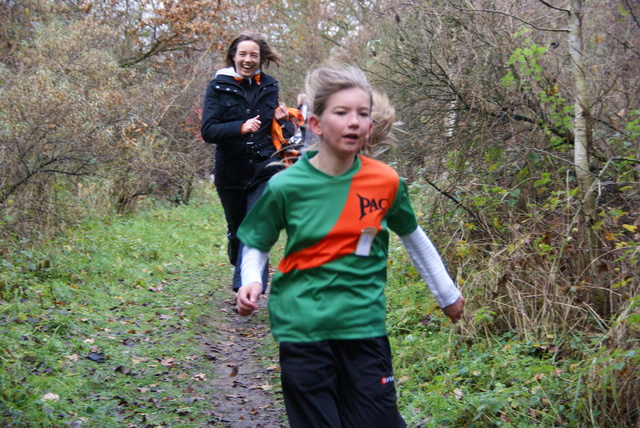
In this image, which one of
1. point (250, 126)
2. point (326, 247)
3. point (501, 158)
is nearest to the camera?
point (326, 247)

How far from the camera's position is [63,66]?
11.3 m

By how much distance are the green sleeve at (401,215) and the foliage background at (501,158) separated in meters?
1.20

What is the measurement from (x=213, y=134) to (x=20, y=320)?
2.20 meters

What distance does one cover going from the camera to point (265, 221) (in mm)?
3102

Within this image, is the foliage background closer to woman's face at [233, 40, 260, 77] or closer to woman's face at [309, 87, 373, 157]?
woman's face at [309, 87, 373, 157]

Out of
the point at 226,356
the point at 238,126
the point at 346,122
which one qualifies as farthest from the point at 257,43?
the point at 346,122

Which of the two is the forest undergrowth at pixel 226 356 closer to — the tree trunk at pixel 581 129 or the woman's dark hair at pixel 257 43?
the tree trunk at pixel 581 129

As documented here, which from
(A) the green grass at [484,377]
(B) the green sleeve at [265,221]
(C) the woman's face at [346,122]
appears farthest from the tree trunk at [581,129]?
(B) the green sleeve at [265,221]

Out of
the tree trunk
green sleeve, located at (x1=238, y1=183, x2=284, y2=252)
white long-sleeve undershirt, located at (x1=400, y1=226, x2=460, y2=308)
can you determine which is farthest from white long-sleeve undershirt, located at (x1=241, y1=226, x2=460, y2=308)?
the tree trunk

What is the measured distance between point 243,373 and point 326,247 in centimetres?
309

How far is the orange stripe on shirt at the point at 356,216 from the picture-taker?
2961 millimetres

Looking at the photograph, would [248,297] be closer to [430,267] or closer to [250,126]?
[430,267]

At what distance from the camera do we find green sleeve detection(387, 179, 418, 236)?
3.19 metres

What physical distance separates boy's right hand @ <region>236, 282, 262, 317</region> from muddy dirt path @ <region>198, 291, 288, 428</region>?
6.15ft
